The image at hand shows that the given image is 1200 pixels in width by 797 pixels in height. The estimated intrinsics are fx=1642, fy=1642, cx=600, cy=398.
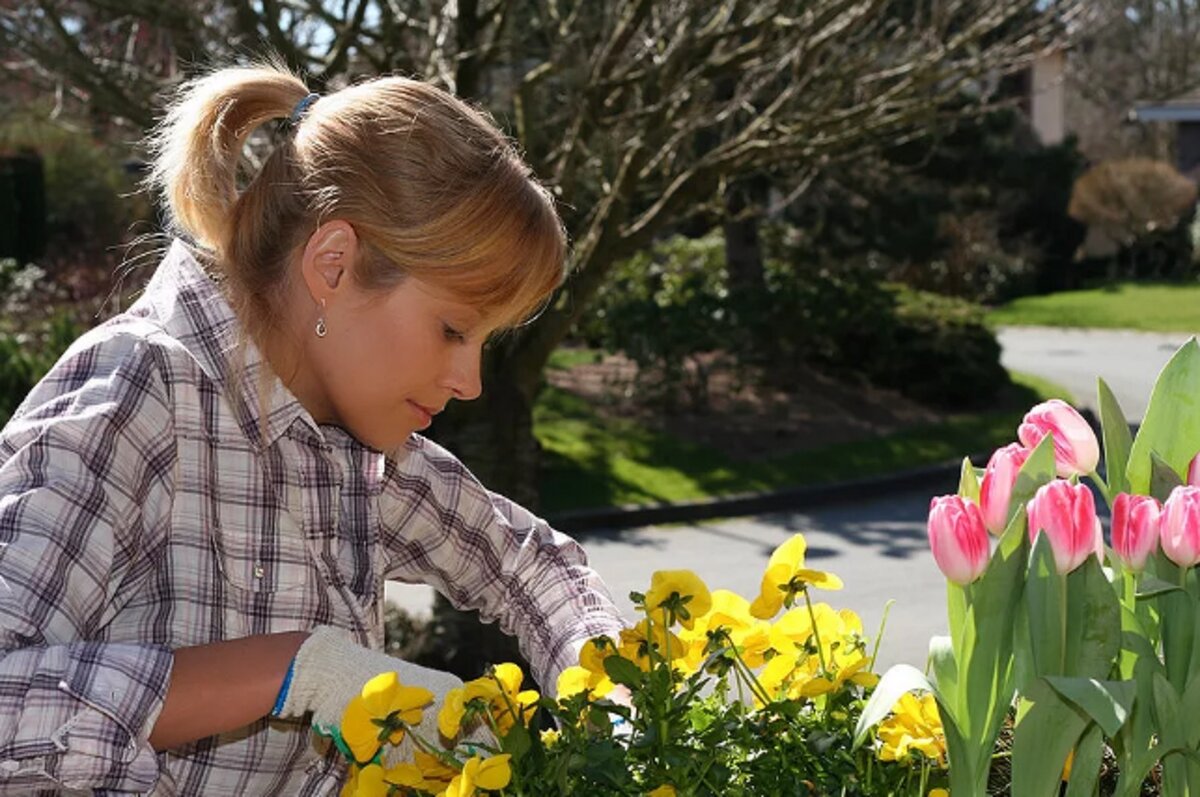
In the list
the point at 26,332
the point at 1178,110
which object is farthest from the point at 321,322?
the point at 1178,110

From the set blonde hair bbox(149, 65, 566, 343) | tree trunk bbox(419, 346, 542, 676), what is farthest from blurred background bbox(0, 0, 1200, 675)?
blonde hair bbox(149, 65, 566, 343)

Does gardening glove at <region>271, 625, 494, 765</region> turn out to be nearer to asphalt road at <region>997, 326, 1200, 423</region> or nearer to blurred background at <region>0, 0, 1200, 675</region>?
blurred background at <region>0, 0, 1200, 675</region>

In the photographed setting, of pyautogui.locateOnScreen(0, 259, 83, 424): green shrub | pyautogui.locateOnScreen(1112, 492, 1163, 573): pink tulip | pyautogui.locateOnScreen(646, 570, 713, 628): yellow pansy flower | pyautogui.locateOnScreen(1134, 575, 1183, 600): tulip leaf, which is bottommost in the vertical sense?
pyautogui.locateOnScreen(0, 259, 83, 424): green shrub

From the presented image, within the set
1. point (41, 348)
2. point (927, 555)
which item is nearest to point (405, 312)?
point (927, 555)

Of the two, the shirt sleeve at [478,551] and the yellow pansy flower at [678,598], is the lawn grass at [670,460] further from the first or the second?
the yellow pansy flower at [678,598]

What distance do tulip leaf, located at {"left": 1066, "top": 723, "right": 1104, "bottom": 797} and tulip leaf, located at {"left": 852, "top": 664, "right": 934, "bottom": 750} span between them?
141mm

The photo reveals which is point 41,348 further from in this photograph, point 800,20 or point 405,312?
point 405,312

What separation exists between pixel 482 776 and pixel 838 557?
7.45 meters

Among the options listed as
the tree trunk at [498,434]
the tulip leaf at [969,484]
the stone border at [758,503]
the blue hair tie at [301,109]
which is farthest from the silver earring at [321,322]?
the stone border at [758,503]

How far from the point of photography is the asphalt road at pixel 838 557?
725cm

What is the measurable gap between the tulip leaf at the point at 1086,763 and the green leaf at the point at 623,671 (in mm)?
377

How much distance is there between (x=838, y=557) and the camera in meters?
8.61

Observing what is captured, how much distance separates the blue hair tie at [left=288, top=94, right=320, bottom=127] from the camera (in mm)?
1903

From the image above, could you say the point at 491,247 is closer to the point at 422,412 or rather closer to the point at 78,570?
the point at 422,412
